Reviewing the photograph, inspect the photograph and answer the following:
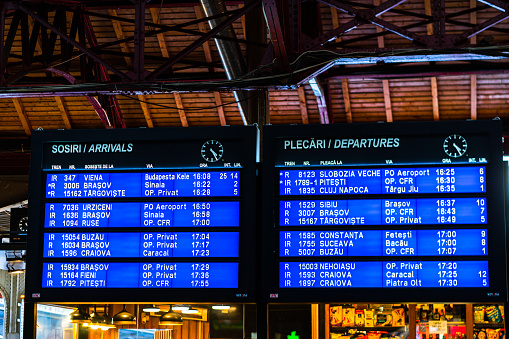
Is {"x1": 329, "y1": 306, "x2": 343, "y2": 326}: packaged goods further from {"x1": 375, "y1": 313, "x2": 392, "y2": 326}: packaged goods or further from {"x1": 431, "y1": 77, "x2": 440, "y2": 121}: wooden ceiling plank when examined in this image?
{"x1": 431, "y1": 77, "x2": 440, "y2": 121}: wooden ceiling plank

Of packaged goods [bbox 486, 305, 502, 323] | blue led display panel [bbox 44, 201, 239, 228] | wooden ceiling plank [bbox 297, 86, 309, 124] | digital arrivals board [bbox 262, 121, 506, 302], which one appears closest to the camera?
digital arrivals board [bbox 262, 121, 506, 302]

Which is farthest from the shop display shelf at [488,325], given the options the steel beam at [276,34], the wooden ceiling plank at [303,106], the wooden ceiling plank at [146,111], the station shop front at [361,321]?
the steel beam at [276,34]

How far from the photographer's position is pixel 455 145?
818cm

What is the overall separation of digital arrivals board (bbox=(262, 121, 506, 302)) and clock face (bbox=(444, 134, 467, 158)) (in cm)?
1

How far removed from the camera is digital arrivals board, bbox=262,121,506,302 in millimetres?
7859

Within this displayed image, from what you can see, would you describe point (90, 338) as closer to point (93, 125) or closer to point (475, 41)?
point (93, 125)

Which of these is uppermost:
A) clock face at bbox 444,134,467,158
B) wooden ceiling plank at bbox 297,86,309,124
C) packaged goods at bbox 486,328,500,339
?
wooden ceiling plank at bbox 297,86,309,124

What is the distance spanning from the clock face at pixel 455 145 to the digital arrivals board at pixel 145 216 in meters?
2.11

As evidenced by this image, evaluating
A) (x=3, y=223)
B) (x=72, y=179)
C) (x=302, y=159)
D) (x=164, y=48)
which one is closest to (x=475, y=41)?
(x=164, y=48)

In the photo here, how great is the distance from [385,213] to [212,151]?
204 cm

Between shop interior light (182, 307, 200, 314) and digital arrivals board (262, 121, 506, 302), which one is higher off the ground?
digital arrivals board (262, 121, 506, 302)

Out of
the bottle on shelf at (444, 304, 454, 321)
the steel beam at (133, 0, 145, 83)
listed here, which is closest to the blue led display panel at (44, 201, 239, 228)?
the steel beam at (133, 0, 145, 83)

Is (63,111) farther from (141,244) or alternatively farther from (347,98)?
(141,244)

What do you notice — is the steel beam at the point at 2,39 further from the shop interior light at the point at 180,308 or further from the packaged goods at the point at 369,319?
the packaged goods at the point at 369,319
